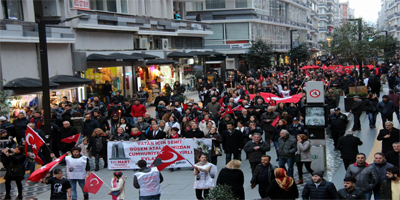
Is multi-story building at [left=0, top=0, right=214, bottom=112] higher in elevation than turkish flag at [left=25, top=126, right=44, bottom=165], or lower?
higher

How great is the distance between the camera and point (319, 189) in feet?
27.2

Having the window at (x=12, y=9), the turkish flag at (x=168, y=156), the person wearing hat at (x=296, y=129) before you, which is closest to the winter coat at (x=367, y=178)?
the person wearing hat at (x=296, y=129)

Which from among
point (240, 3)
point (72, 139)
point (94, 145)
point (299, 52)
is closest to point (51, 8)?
point (72, 139)

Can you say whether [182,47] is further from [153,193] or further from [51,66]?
[153,193]

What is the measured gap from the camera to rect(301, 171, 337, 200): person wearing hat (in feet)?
27.1

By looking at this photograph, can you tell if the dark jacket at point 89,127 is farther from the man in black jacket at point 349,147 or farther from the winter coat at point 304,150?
the man in black jacket at point 349,147

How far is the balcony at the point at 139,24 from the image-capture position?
90.6 ft

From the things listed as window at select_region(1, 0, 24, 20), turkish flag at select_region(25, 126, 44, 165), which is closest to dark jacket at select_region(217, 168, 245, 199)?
turkish flag at select_region(25, 126, 44, 165)

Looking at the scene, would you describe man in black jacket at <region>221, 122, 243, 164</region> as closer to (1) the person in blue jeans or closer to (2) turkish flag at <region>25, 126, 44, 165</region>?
(1) the person in blue jeans

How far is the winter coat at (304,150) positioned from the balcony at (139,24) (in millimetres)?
18079

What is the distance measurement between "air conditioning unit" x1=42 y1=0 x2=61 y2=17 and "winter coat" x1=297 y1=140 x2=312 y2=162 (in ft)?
59.8

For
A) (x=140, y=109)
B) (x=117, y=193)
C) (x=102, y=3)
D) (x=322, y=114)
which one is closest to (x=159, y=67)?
(x=102, y=3)

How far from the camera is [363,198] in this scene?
795 cm

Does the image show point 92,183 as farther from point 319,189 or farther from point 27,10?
point 27,10
